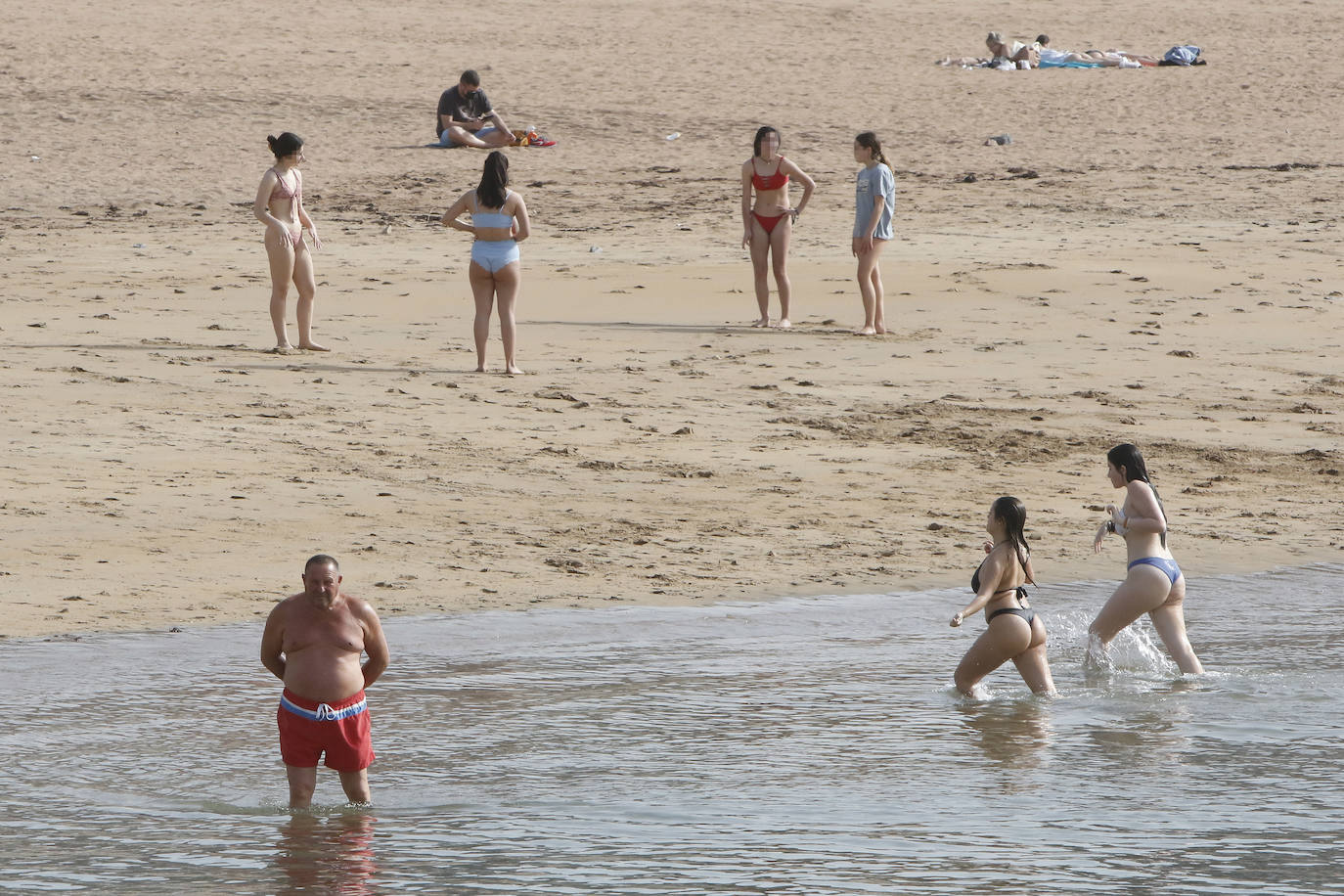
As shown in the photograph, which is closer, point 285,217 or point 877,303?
point 285,217

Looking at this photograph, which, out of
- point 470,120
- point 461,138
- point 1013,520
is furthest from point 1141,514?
point 470,120

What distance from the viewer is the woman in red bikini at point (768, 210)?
14.6m

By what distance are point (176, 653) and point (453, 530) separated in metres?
2.19

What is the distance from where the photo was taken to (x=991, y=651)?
7598mm

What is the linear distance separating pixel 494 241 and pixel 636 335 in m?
2.41

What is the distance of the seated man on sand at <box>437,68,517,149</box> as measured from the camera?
931 inches

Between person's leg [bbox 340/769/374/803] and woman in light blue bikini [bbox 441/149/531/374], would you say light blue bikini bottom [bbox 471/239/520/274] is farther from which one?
person's leg [bbox 340/769/374/803]

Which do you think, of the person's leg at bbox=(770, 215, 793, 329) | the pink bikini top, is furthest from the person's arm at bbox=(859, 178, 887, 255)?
the pink bikini top

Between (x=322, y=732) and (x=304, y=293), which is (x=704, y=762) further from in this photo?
(x=304, y=293)

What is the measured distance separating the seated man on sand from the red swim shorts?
58.8 ft

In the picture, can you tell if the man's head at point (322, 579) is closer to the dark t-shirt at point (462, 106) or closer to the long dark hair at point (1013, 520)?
the long dark hair at point (1013, 520)

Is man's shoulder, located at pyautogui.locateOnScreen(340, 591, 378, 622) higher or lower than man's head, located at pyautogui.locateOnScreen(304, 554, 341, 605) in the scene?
lower

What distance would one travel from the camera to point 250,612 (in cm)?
873

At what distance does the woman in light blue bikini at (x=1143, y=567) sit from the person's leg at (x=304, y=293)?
6848 millimetres
